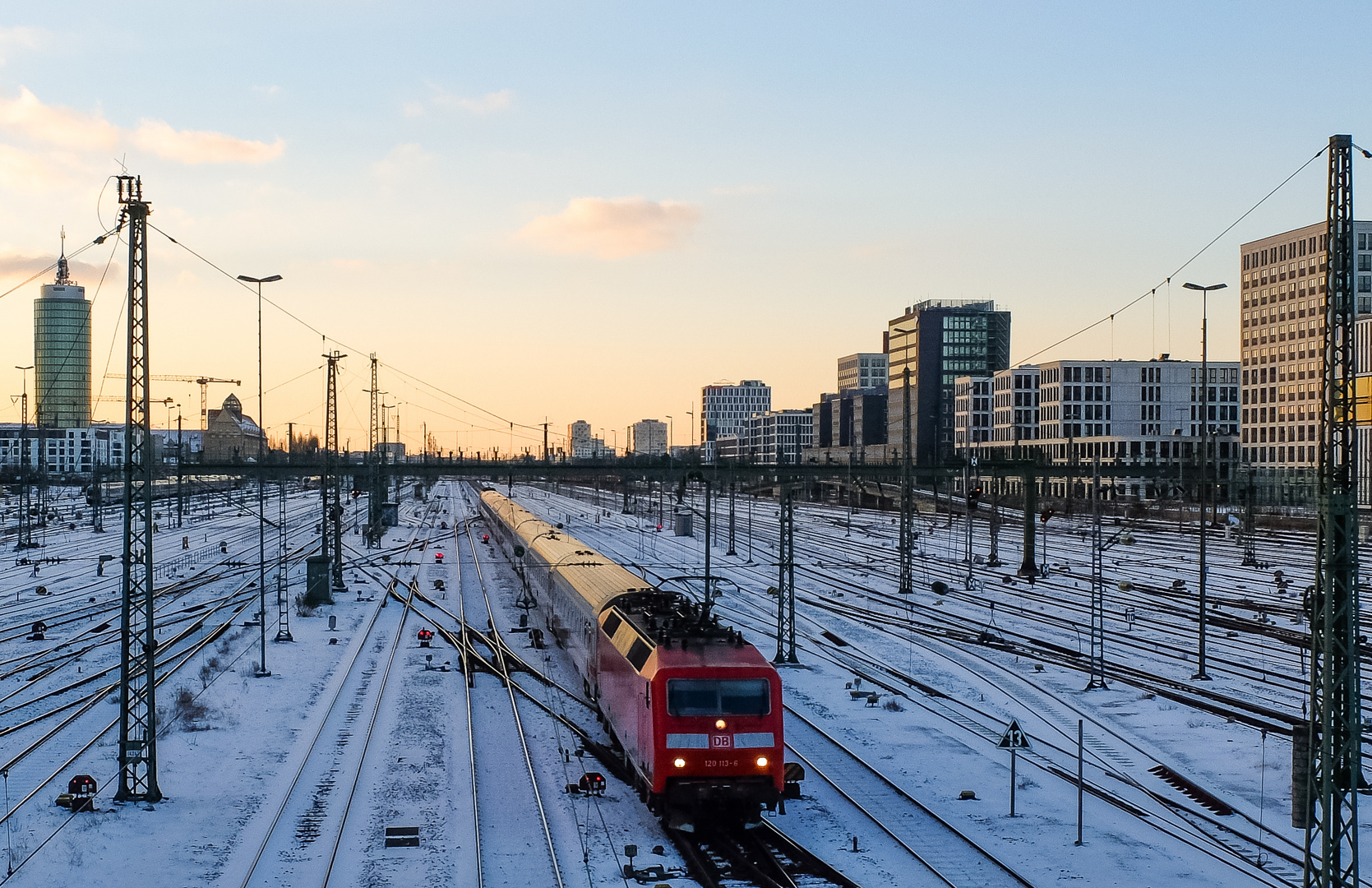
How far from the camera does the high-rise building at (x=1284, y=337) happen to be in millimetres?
108875

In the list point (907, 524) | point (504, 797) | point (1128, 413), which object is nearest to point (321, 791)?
point (504, 797)

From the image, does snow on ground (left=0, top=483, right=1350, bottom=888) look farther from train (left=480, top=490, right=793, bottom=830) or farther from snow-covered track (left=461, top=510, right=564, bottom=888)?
train (left=480, top=490, right=793, bottom=830)

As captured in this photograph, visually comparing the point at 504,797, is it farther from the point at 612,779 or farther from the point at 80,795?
the point at 80,795

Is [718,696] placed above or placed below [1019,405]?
below

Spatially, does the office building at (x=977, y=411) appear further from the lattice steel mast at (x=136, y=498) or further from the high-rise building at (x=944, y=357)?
the lattice steel mast at (x=136, y=498)

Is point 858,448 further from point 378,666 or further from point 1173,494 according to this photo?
point 378,666

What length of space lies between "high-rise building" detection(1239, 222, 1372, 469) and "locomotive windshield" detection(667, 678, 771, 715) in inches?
4046

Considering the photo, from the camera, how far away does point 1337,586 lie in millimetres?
13695

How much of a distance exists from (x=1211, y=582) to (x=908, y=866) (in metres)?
50.5

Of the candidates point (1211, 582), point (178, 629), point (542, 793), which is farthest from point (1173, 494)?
point (542, 793)

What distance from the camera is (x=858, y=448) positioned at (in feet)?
585

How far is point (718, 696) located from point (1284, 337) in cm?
11413

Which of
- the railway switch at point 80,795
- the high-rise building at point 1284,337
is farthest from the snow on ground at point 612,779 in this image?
the high-rise building at point 1284,337

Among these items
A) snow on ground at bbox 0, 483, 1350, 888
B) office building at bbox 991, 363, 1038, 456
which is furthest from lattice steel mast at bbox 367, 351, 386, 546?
office building at bbox 991, 363, 1038, 456
